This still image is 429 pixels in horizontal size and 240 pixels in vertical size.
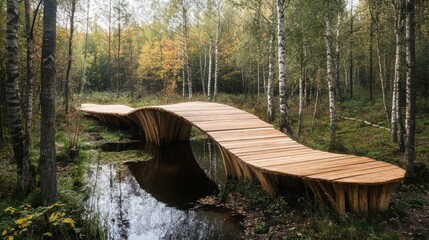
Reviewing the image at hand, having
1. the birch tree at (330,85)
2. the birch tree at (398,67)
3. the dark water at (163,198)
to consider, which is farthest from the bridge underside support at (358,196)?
the birch tree at (330,85)

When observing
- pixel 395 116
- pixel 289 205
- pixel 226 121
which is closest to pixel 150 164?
pixel 226 121

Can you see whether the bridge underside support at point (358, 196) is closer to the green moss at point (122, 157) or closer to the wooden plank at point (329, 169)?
the wooden plank at point (329, 169)

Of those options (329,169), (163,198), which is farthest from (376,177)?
(163,198)

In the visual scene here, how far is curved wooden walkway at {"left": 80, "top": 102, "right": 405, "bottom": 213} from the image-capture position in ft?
13.8

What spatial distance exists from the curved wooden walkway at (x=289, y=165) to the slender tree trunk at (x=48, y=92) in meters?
3.15

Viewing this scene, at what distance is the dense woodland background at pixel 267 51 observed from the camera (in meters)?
7.86

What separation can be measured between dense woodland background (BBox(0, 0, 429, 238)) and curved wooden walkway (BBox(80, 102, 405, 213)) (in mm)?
1769

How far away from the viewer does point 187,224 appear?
5.01 metres

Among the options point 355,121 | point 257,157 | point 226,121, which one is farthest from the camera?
point 355,121

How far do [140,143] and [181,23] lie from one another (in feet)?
36.3

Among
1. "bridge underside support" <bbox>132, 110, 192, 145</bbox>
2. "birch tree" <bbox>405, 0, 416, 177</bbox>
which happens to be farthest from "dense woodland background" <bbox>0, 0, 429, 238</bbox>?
"bridge underside support" <bbox>132, 110, 192, 145</bbox>

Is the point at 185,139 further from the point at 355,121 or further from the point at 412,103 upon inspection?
the point at 412,103

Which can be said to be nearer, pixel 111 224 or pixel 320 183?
pixel 320 183

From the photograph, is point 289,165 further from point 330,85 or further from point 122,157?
point 122,157
